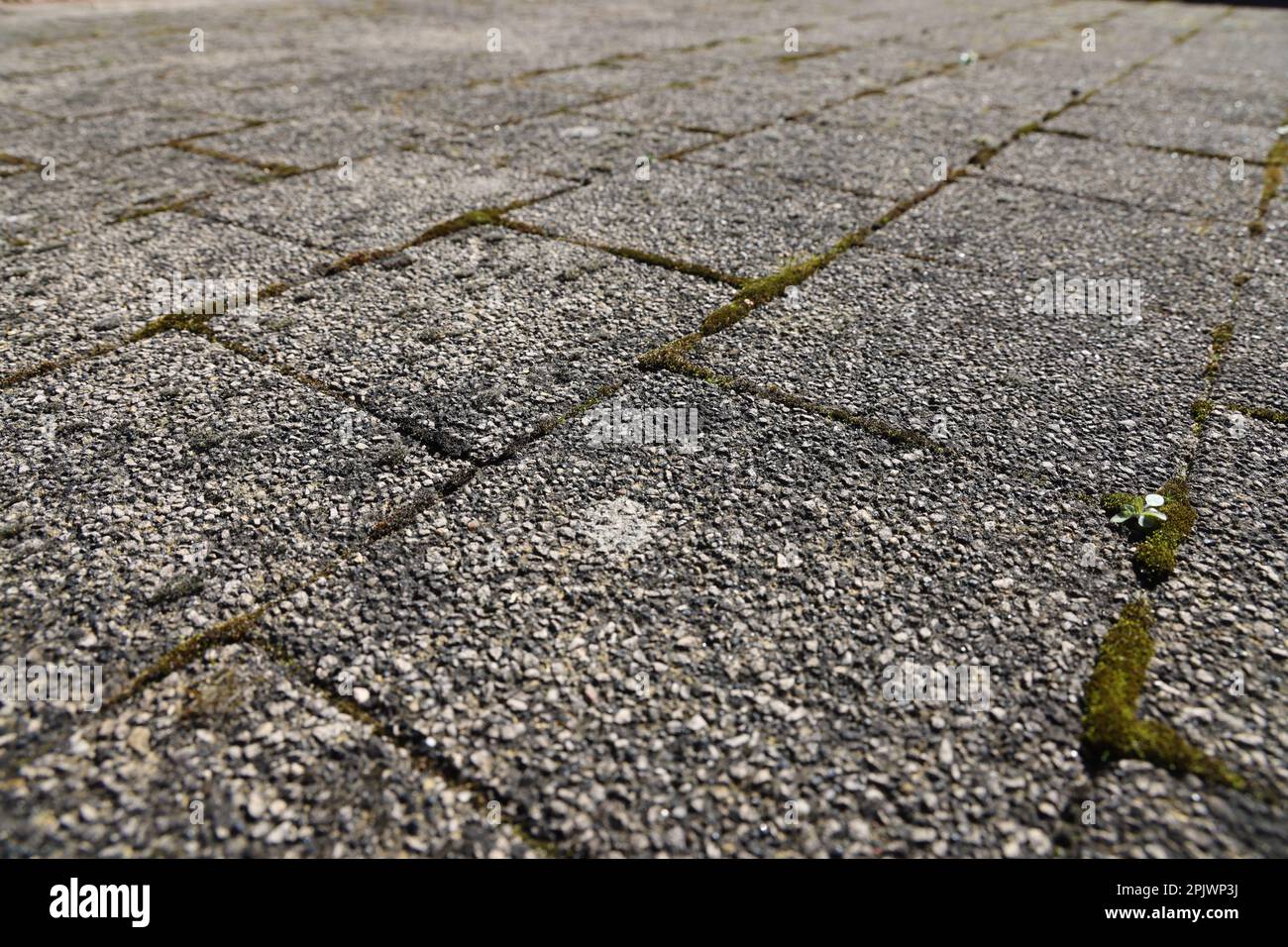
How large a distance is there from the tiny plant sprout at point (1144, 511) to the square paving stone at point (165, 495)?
2.07m

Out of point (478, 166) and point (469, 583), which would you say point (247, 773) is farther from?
point (478, 166)

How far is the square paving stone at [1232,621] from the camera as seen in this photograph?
1.87 meters

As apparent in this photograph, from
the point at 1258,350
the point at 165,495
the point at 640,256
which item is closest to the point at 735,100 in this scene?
the point at 640,256

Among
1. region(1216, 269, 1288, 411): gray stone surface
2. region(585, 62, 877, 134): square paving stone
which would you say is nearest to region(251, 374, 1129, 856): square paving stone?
region(1216, 269, 1288, 411): gray stone surface

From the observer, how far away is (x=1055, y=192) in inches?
208

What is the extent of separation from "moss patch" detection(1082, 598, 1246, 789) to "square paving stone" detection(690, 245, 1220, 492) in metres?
0.70

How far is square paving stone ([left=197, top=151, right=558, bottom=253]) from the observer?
4496mm

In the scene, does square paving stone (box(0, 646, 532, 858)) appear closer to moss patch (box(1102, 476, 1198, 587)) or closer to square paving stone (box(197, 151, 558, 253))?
moss patch (box(1102, 476, 1198, 587))

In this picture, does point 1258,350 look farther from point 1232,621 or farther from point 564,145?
point 564,145

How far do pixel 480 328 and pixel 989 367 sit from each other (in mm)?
2091

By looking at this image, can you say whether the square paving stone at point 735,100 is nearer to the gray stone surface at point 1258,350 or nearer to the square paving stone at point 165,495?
the gray stone surface at point 1258,350

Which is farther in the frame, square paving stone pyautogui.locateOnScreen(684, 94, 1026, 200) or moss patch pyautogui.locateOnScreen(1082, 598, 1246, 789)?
square paving stone pyautogui.locateOnScreen(684, 94, 1026, 200)

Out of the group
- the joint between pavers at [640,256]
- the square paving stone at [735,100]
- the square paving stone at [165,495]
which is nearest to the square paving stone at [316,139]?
the square paving stone at [735,100]
